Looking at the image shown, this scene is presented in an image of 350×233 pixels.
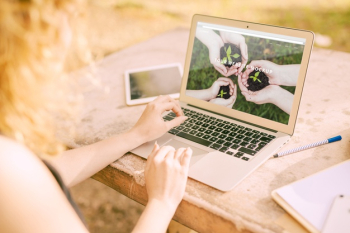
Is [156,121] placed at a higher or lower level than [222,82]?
lower

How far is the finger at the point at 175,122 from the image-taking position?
A: 1.06 metres

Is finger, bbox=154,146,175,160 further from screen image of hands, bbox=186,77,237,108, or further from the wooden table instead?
screen image of hands, bbox=186,77,237,108

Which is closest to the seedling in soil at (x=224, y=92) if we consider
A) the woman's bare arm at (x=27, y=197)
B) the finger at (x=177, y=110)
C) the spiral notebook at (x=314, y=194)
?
the finger at (x=177, y=110)

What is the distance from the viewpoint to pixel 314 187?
0.79 meters

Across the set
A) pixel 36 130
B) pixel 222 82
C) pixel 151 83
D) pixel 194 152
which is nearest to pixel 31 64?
pixel 36 130

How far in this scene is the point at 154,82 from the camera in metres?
1.39

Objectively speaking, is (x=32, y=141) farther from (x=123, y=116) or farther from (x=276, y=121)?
(x=276, y=121)

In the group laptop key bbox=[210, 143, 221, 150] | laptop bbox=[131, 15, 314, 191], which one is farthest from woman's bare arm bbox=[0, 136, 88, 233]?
laptop key bbox=[210, 143, 221, 150]

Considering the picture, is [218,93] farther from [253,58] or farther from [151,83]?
[151,83]

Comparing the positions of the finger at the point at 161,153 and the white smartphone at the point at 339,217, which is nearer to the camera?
the white smartphone at the point at 339,217

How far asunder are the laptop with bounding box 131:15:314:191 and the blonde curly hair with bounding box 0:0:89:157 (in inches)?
13.3

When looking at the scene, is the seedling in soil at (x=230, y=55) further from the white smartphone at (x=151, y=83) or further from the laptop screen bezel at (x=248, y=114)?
the white smartphone at (x=151, y=83)

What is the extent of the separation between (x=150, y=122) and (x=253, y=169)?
349 millimetres

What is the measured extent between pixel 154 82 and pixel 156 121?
375 mm
